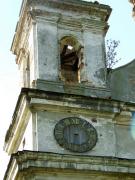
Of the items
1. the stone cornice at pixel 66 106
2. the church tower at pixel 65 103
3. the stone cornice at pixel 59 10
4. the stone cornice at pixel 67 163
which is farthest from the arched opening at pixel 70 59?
the stone cornice at pixel 67 163

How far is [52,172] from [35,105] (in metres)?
1.79

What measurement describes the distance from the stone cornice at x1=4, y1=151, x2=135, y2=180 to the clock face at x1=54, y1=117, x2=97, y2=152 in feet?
1.65

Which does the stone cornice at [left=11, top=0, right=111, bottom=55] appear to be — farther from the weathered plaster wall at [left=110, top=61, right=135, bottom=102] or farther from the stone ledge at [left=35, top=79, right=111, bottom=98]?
the stone ledge at [left=35, top=79, right=111, bottom=98]

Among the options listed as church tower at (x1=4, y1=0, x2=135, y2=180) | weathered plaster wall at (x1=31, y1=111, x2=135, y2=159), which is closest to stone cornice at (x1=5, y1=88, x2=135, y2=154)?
church tower at (x1=4, y1=0, x2=135, y2=180)

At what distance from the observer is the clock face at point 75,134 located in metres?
15.8

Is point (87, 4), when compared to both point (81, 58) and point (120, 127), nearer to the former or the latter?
point (81, 58)

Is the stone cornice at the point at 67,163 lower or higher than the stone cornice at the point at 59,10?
lower

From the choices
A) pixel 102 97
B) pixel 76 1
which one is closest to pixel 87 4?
pixel 76 1

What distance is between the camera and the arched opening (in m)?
17.6

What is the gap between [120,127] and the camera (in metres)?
16.6

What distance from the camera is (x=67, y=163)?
49.9 feet

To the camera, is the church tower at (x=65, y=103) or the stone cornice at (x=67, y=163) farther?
the church tower at (x=65, y=103)

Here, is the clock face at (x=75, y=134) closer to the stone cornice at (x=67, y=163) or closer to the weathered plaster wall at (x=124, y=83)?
the stone cornice at (x=67, y=163)

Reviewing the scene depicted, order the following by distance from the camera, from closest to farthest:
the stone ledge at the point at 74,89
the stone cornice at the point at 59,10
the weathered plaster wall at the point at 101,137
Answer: the weathered plaster wall at the point at 101,137
the stone ledge at the point at 74,89
the stone cornice at the point at 59,10
